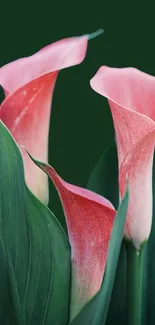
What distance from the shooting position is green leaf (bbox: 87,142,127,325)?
114 cm

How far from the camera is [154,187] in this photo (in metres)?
1.14

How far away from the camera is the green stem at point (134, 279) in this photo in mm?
973

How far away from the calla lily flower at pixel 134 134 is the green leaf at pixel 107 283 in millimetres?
85

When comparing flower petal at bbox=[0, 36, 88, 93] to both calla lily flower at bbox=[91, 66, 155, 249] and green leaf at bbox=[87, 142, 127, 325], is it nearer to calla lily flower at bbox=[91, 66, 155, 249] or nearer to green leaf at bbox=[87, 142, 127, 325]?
calla lily flower at bbox=[91, 66, 155, 249]

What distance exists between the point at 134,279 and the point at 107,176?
0.22m

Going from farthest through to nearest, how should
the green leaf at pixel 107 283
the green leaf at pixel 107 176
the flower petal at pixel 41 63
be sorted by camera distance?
the green leaf at pixel 107 176 → the flower petal at pixel 41 63 → the green leaf at pixel 107 283

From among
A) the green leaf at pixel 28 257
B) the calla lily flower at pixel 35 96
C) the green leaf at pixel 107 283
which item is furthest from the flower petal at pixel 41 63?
the green leaf at pixel 107 283

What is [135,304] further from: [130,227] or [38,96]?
[38,96]

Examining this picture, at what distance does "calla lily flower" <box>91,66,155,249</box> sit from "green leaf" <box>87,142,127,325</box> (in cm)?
17

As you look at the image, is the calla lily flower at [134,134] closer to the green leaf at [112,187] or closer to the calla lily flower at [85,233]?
the calla lily flower at [85,233]

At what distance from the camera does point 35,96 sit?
915 mm

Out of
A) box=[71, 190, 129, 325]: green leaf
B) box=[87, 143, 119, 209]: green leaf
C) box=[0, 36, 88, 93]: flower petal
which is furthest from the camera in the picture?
box=[87, 143, 119, 209]: green leaf

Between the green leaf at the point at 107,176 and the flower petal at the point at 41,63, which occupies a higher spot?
the flower petal at the point at 41,63

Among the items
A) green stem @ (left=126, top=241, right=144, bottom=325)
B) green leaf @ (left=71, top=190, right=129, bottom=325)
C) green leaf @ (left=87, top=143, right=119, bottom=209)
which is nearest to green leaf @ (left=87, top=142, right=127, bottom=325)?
green leaf @ (left=87, top=143, right=119, bottom=209)
